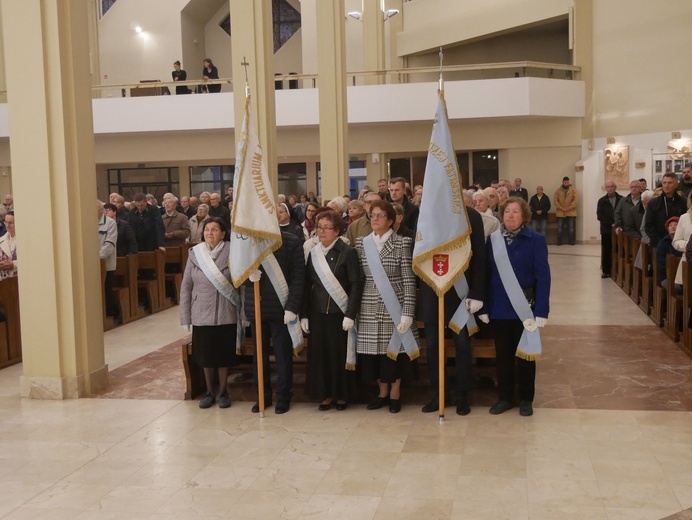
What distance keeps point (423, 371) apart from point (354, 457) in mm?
2365

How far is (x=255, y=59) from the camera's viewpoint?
1083cm

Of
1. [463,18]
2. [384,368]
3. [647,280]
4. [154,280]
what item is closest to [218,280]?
[384,368]

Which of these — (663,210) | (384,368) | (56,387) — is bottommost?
(56,387)

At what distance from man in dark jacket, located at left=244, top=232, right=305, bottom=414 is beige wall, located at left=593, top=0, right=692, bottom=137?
1428 centimetres

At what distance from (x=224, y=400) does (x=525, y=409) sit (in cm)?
228

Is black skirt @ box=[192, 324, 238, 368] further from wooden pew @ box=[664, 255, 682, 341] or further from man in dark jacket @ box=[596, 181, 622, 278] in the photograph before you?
man in dark jacket @ box=[596, 181, 622, 278]

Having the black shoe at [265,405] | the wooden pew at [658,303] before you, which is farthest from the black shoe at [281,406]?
the wooden pew at [658,303]

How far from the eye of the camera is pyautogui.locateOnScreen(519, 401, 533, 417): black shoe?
19.4 feet

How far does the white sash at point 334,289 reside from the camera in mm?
6109

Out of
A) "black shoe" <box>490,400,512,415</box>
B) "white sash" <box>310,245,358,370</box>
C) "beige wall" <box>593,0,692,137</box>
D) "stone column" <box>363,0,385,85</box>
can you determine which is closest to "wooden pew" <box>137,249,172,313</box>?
"white sash" <box>310,245,358,370</box>

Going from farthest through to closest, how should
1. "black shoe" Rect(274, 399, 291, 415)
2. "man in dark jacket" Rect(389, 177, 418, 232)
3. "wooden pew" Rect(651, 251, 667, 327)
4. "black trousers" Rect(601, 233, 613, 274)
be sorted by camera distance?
"black trousers" Rect(601, 233, 613, 274), "wooden pew" Rect(651, 251, 667, 327), "man in dark jacket" Rect(389, 177, 418, 232), "black shoe" Rect(274, 399, 291, 415)

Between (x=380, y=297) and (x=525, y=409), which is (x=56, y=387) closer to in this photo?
(x=380, y=297)

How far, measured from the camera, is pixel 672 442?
5234 millimetres

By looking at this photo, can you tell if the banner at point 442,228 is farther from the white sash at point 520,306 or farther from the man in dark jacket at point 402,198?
the man in dark jacket at point 402,198
